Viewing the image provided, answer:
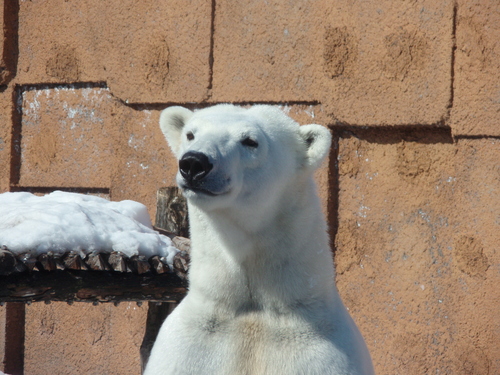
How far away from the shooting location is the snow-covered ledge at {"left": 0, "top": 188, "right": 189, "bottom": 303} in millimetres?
2711

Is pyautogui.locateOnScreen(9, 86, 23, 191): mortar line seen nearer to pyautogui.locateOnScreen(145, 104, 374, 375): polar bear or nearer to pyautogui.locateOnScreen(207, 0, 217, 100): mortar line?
pyautogui.locateOnScreen(207, 0, 217, 100): mortar line

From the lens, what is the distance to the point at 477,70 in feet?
12.4

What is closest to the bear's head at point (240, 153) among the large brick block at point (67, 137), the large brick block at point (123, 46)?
the large brick block at point (123, 46)

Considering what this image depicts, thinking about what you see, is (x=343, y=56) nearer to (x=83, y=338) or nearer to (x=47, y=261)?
(x=47, y=261)

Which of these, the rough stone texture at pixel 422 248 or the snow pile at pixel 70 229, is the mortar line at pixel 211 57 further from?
the snow pile at pixel 70 229

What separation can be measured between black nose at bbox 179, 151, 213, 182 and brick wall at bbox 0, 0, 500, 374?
229cm

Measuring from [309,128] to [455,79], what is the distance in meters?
1.77

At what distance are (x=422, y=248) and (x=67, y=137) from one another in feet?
9.35

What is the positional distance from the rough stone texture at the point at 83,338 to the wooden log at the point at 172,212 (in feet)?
5.02

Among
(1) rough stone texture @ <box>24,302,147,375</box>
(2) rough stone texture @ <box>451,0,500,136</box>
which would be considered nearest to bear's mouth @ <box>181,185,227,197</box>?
(2) rough stone texture @ <box>451,0,500,136</box>

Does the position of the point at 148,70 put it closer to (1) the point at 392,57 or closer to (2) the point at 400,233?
(1) the point at 392,57

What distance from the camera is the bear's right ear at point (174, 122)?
250cm

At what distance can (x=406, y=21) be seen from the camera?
3.97 meters

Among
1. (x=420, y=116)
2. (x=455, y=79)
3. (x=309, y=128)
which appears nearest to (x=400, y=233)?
(x=420, y=116)
